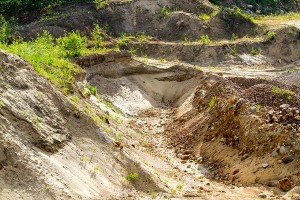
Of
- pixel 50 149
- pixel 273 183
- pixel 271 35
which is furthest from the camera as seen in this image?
pixel 271 35

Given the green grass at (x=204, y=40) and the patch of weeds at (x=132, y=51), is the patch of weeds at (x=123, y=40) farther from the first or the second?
the green grass at (x=204, y=40)

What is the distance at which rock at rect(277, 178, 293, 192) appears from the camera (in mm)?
9234

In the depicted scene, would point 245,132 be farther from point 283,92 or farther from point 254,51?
point 254,51

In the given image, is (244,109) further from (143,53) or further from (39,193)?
(143,53)

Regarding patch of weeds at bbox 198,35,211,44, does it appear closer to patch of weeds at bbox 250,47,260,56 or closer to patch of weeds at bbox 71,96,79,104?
patch of weeds at bbox 250,47,260,56

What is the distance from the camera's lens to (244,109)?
1199cm

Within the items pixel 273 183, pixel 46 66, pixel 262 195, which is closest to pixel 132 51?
pixel 46 66

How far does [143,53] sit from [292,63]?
27.7 ft

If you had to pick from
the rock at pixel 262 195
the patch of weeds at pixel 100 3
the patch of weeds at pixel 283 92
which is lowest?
the patch of weeds at pixel 100 3

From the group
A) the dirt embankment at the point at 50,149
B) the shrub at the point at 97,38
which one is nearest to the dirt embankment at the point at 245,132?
the dirt embankment at the point at 50,149

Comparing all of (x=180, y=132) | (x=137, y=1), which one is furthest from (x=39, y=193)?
(x=137, y=1)

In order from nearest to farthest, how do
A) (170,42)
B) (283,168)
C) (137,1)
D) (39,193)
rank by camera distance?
1. (39,193)
2. (283,168)
3. (170,42)
4. (137,1)

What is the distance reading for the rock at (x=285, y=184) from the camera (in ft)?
30.3

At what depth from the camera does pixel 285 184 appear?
930cm
